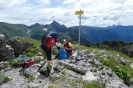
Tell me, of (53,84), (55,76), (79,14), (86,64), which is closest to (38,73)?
(55,76)

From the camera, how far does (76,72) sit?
17.0 metres

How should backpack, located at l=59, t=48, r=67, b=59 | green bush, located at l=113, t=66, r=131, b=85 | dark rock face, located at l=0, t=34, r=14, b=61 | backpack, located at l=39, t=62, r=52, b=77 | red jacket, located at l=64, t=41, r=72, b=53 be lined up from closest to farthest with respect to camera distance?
1. backpack, located at l=39, t=62, r=52, b=77
2. green bush, located at l=113, t=66, r=131, b=85
3. backpack, located at l=59, t=48, r=67, b=59
4. red jacket, located at l=64, t=41, r=72, b=53
5. dark rock face, located at l=0, t=34, r=14, b=61

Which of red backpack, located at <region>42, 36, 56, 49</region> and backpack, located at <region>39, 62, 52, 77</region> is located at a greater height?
red backpack, located at <region>42, 36, 56, 49</region>

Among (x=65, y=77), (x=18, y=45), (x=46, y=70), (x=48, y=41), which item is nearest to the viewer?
(x=65, y=77)

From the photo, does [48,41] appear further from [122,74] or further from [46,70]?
[122,74]

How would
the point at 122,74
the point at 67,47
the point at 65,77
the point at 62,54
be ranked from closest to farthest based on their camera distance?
the point at 65,77
the point at 122,74
the point at 62,54
the point at 67,47

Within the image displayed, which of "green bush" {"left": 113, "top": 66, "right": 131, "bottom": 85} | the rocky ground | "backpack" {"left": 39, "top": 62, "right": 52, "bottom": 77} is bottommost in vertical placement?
"green bush" {"left": 113, "top": 66, "right": 131, "bottom": 85}

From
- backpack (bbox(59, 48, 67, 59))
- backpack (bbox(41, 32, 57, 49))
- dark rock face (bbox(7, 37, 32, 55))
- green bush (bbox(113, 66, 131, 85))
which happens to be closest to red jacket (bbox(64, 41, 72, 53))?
backpack (bbox(59, 48, 67, 59))

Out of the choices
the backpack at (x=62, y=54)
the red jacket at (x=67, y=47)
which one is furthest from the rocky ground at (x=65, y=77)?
the red jacket at (x=67, y=47)

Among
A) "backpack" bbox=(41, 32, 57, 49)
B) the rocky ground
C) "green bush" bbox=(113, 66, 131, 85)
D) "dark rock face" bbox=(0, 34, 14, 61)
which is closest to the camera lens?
the rocky ground

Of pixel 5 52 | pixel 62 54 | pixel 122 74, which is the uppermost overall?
pixel 62 54

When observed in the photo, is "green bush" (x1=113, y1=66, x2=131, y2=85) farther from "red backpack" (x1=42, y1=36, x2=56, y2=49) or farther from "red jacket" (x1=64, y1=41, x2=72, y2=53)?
"red backpack" (x1=42, y1=36, x2=56, y2=49)

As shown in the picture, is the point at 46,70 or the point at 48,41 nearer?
the point at 46,70

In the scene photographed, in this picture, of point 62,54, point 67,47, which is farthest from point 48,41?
point 67,47
